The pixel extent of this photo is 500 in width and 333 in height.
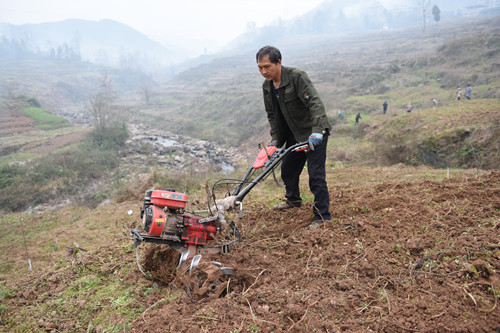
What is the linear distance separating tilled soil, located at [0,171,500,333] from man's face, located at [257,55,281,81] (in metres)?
1.82

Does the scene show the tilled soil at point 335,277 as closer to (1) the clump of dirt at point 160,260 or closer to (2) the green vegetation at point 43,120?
(1) the clump of dirt at point 160,260

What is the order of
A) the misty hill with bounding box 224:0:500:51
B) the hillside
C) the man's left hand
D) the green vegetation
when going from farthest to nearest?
1. the misty hill with bounding box 224:0:500:51
2. the green vegetation
3. the hillside
4. the man's left hand

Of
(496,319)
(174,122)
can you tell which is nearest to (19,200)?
(496,319)

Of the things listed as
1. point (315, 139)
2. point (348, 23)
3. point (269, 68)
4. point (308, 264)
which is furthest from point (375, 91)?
point (348, 23)

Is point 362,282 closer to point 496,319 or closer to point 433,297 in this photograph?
point 433,297

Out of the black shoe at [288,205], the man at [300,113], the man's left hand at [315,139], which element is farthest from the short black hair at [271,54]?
the black shoe at [288,205]

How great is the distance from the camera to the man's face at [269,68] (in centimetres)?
331

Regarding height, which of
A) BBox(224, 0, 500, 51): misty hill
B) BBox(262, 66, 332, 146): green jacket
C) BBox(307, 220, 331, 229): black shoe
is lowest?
BBox(307, 220, 331, 229): black shoe

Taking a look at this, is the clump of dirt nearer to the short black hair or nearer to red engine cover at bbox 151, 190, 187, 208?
red engine cover at bbox 151, 190, 187, 208

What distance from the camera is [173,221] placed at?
294cm

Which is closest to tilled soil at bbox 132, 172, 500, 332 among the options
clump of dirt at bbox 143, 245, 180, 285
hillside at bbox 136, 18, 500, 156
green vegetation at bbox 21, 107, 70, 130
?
clump of dirt at bbox 143, 245, 180, 285

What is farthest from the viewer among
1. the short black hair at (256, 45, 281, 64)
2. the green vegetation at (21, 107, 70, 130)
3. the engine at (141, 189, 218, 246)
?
the green vegetation at (21, 107, 70, 130)

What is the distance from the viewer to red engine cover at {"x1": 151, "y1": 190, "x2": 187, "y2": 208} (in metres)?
2.87

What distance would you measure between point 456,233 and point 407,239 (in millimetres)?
466
